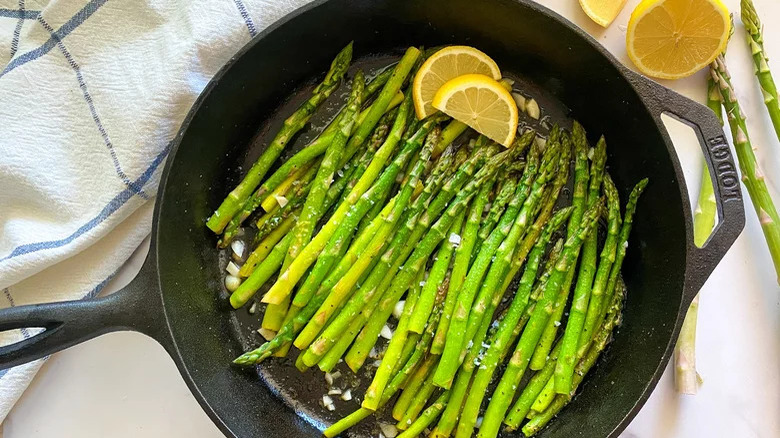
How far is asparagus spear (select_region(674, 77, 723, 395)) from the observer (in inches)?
76.7

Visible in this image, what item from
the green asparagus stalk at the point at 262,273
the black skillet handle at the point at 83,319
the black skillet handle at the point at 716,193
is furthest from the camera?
the green asparagus stalk at the point at 262,273

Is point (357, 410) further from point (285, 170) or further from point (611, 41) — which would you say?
point (611, 41)

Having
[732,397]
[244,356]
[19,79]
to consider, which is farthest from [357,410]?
[19,79]

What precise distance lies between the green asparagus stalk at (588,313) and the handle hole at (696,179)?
0.25 meters

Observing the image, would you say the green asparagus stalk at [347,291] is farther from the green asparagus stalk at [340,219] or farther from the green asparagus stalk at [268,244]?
the green asparagus stalk at [268,244]

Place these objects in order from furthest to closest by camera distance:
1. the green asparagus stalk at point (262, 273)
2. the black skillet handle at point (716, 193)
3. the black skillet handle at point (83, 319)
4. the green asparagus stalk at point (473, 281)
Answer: the green asparagus stalk at point (262, 273) → the green asparagus stalk at point (473, 281) → the black skillet handle at point (716, 193) → the black skillet handle at point (83, 319)

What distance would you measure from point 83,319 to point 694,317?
169 cm

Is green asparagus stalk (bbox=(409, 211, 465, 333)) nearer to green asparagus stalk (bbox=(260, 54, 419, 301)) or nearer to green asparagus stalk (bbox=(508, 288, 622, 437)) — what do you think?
green asparagus stalk (bbox=(260, 54, 419, 301))

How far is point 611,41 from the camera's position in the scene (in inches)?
82.9

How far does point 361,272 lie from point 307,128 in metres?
0.52

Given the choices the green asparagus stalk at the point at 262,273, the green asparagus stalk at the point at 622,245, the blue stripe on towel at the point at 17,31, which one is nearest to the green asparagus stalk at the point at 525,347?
the green asparagus stalk at the point at 622,245

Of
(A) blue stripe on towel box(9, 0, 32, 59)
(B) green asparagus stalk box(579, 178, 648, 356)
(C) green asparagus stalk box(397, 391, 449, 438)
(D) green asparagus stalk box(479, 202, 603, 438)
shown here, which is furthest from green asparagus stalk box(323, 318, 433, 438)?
(A) blue stripe on towel box(9, 0, 32, 59)

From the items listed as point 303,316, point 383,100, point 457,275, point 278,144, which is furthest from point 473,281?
point 278,144

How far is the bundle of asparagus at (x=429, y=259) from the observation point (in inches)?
73.8
